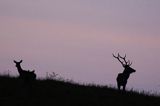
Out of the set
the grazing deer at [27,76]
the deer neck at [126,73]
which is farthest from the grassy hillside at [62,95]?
the deer neck at [126,73]

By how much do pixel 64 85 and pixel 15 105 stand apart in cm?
459

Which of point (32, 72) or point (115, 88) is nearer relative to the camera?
point (32, 72)

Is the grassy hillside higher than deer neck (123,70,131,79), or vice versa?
deer neck (123,70,131,79)

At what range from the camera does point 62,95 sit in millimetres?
21781

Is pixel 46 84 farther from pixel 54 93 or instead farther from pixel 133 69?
pixel 133 69

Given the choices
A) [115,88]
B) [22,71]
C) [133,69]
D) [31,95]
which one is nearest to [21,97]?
[31,95]

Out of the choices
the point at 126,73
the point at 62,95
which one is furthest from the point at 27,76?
the point at 126,73

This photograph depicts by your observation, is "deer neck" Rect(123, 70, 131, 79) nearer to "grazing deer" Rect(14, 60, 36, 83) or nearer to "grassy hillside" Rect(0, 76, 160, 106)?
"grassy hillside" Rect(0, 76, 160, 106)

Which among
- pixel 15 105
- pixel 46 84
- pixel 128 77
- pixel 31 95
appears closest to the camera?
pixel 15 105

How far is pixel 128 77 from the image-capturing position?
26344 mm

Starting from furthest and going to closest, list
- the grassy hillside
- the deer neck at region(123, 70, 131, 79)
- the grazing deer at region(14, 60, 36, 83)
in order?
the deer neck at region(123, 70, 131, 79) < the grazing deer at region(14, 60, 36, 83) < the grassy hillside

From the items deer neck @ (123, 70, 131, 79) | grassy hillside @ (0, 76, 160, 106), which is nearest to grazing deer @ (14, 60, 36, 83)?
grassy hillside @ (0, 76, 160, 106)

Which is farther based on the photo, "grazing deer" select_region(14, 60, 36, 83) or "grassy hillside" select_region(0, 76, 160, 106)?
"grazing deer" select_region(14, 60, 36, 83)

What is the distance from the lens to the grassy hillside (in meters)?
20.6
